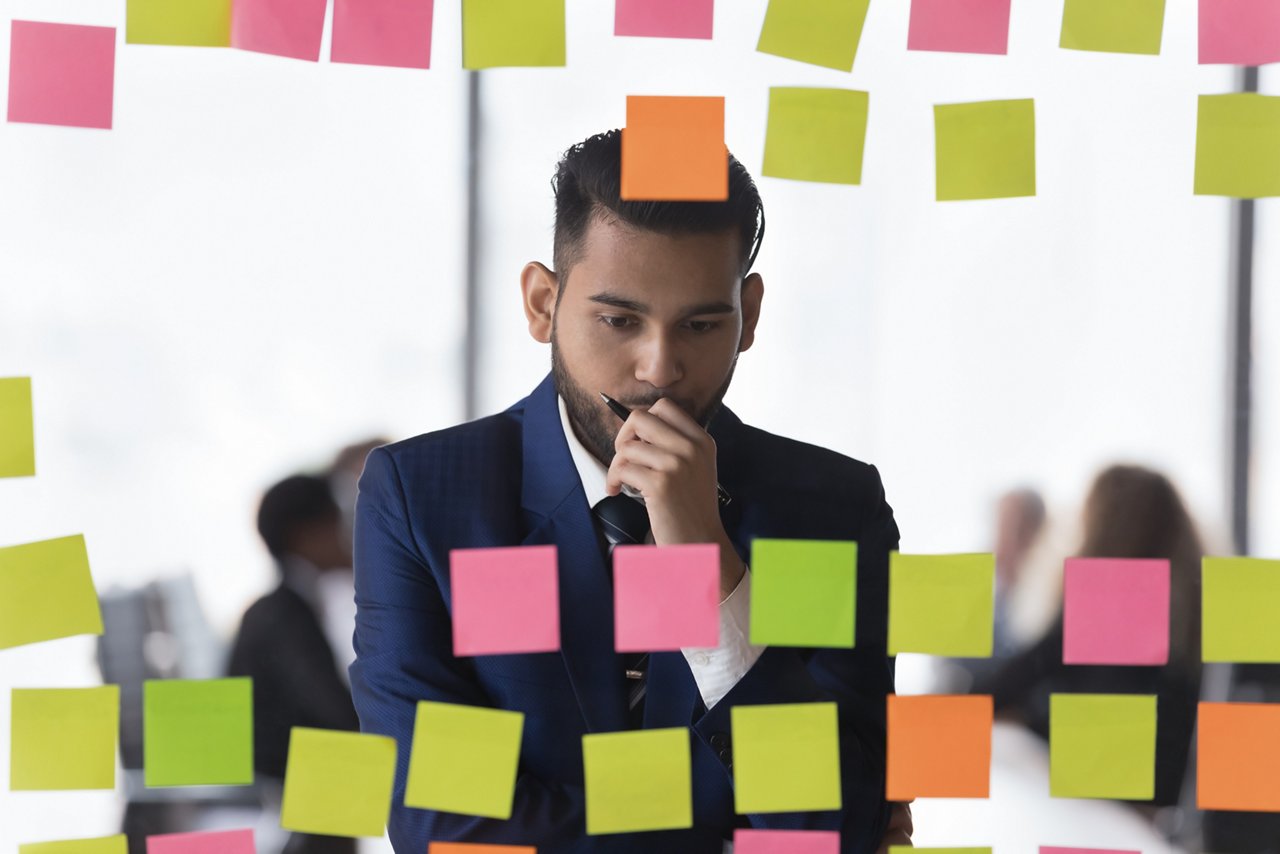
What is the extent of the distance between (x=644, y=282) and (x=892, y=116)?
0.40 meters

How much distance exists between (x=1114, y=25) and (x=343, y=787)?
4.18 feet

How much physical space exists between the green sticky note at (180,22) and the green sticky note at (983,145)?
839 millimetres

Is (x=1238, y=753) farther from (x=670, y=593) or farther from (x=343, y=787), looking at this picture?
(x=343, y=787)

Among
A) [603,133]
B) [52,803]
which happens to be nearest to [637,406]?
[603,133]

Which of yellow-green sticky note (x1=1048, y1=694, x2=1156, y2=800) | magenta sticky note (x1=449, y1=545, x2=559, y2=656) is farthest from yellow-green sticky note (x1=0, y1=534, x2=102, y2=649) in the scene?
yellow-green sticky note (x1=1048, y1=694, x2=1156, y2=800)

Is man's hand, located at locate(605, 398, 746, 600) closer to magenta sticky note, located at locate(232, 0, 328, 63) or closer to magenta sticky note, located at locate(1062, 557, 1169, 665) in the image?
magenta sticky note, located at locate(1062, 557, 1169, 665)

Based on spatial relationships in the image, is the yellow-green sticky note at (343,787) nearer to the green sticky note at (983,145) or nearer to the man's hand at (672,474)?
the man's hand at (672,474)

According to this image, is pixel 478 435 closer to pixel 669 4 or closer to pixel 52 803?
pixel 669 4

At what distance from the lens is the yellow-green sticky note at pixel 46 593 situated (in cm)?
133

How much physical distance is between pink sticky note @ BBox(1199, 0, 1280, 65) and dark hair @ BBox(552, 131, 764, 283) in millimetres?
573

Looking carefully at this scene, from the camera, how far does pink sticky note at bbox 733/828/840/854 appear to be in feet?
4.30

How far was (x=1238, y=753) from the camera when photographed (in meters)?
1.39

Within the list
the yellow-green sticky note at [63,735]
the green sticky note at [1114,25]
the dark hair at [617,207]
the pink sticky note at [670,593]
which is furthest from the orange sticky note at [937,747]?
the yellow-green sticky note at [63,735]

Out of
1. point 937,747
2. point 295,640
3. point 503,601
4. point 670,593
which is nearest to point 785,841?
point 937,747
